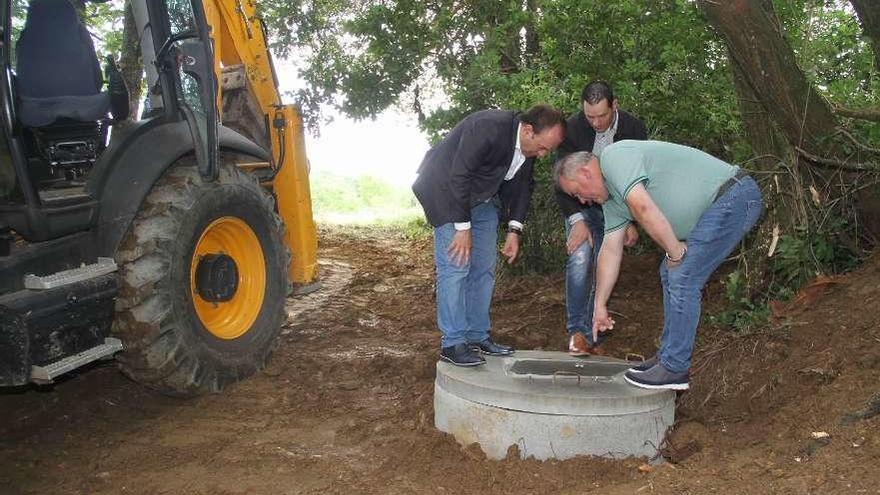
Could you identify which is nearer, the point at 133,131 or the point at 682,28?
the point at 133,131

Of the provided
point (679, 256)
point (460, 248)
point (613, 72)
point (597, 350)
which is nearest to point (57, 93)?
point (460, 248)

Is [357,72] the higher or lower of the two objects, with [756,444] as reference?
higher

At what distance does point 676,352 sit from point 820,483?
1.07 metres

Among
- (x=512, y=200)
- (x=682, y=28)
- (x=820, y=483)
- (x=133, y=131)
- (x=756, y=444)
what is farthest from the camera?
(x=682, y=28)

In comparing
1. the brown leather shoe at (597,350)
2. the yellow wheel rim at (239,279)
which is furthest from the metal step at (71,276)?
the brown leather shoe at (597,350)

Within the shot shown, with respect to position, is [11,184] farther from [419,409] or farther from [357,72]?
[357,72]

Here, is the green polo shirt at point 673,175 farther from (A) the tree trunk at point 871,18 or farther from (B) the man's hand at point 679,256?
(A) the tree trunk at point 871,18

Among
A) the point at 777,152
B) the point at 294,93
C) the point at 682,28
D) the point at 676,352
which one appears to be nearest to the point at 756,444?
the point at 676,352

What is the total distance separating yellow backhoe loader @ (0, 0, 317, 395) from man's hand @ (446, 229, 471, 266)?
4.68ft

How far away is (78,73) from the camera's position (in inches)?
165

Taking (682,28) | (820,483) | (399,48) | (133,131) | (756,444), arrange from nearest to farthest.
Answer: (820,483)
(756,444)
(133,131)
(682,28)
(399,48)

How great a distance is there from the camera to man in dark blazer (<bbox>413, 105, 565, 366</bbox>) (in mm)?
4410

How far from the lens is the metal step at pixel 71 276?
3.78 metres

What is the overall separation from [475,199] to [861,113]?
8.08 ft
